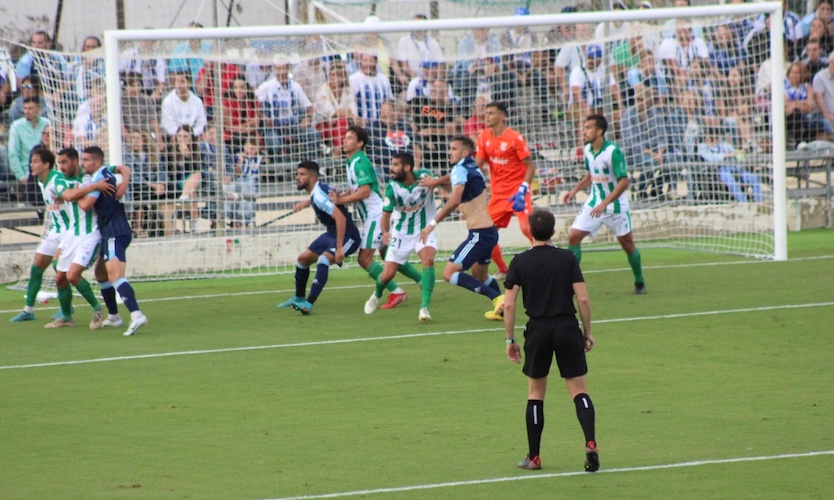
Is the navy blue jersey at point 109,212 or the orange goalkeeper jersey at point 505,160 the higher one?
the orange goalkeeper jersey at point 505,160

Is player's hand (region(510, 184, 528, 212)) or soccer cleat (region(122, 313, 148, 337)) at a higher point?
player's hand (region(510, 184, 528, 212))

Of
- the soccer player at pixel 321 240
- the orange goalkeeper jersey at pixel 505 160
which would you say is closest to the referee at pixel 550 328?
the soccer player at pixel 321 240

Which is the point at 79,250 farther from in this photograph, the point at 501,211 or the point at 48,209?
the point at 501,211

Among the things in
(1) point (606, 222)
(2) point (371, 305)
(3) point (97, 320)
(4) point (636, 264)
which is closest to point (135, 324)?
(3) point (97, 320)

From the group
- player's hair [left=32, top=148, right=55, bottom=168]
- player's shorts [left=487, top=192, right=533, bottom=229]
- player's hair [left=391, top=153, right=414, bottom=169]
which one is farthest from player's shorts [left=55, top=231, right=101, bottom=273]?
player's shorts [left=487, top=192, right=533, bottom=229]

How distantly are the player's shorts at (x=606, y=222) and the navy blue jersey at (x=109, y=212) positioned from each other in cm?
503

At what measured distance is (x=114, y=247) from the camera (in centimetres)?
1232

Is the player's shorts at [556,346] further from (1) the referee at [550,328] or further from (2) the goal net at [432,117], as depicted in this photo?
(2) the goal net at [432,117]

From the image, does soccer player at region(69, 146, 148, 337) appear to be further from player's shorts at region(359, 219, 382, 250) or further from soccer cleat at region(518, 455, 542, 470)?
soccer cleat at region(518, 455, 542, 470)

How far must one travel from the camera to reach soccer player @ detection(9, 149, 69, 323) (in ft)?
41.4

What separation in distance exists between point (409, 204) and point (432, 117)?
526cm

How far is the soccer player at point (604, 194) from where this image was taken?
533 inches

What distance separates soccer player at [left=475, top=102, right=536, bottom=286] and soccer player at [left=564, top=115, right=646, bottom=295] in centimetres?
73

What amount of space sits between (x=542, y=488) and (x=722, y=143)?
12250 millimetres
